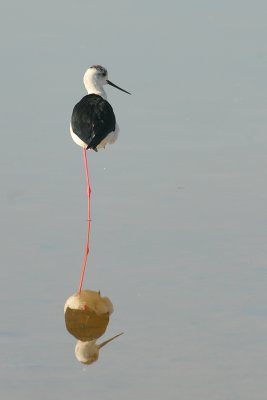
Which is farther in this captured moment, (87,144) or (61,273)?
(87,144)

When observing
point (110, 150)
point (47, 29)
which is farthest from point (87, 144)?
point (47, 29)

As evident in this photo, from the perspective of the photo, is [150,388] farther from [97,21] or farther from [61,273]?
[97,21]

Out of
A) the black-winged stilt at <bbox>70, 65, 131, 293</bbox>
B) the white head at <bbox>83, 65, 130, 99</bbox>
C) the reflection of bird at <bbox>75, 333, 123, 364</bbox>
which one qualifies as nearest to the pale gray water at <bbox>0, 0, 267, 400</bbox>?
the reflection of bird at <bbox>75, 333, 123, 364</bbox>

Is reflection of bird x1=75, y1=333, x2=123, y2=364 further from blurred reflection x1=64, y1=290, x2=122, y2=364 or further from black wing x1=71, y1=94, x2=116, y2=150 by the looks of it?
black wing x1=71, y1=94, x2=116, y2=150

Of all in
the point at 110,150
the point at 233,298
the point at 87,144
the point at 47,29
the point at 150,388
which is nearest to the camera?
the point at 150,388

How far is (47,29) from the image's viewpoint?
40.7 feet

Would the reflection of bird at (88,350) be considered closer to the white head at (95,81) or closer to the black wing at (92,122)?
the black wing at (92,122)

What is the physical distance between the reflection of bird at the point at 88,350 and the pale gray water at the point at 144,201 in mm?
40

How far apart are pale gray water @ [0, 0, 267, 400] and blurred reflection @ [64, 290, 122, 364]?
54 mm

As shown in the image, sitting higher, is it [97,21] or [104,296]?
[104,296]

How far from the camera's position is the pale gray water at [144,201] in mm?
5816

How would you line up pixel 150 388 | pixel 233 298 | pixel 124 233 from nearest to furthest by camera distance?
pixel 150 388, pixel 233 298, pixel 124 233

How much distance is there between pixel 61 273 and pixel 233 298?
0.95 m

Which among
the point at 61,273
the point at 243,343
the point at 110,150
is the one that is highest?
the point at 243,343
